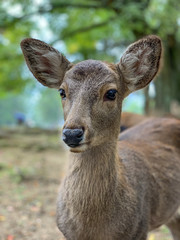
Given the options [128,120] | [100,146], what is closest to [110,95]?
[100,146]

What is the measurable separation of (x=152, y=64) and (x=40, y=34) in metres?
7.62

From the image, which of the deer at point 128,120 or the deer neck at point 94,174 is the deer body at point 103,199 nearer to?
the deer neck at point 94,174

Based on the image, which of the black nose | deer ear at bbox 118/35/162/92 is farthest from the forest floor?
the black nose

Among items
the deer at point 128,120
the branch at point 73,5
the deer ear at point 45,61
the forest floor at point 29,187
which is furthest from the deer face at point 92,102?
the branch at point 73,5

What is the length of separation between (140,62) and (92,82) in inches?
28.9

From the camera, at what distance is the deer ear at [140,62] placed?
3646mm

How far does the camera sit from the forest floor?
19.5 feet

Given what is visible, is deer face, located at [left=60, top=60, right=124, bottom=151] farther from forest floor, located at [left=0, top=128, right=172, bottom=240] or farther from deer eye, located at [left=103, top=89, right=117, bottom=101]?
forest floor, located at [left=0, top=128, right=172, bottom=240]

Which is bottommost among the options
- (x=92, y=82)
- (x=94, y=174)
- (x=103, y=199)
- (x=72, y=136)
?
(x=103, y=199)

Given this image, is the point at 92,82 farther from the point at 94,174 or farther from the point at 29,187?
the point at 29,187

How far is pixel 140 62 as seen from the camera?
3.78 meters

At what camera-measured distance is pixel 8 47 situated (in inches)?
425

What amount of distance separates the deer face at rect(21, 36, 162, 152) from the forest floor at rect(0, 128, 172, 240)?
9.84 feet

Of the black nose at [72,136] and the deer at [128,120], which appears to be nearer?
the black nose at [72,136]
